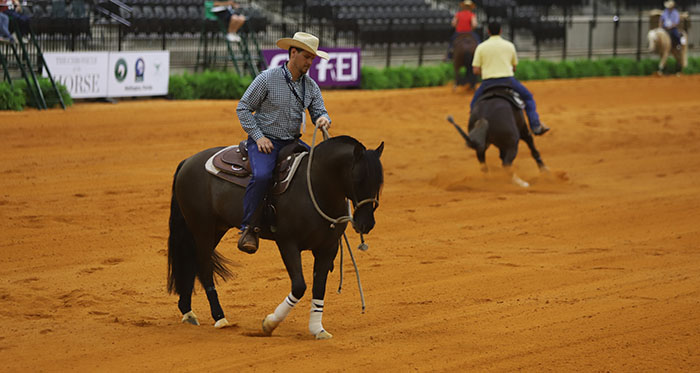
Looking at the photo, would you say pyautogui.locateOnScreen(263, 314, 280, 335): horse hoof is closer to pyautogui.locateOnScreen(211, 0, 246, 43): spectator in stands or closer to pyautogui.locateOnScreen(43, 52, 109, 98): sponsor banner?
pyautogui.locateOnScreen(43, 52, 109, 98): sponsor banner

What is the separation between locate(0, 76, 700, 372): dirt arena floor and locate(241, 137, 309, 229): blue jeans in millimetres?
992

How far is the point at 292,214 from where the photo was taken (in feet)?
24.6

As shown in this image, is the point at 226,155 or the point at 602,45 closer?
the point at 226,155

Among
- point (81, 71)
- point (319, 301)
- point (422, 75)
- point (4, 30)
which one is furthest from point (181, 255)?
point (422, 75)

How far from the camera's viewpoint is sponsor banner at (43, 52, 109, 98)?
21203 millimetres

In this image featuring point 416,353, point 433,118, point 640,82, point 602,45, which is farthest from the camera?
point 602,45

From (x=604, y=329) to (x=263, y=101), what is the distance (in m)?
3.31

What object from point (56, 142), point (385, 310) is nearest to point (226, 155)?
point (385, 310)

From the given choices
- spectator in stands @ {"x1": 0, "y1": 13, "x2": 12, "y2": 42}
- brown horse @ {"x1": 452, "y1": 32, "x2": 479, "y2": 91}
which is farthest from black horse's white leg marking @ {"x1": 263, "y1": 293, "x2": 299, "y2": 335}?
brown horse @ {"x1": 452, "y1": 32, "x2": 479, "y2": 91}

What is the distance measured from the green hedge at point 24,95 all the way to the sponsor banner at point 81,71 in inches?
15.1

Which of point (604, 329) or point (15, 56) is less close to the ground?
point (15, 56)

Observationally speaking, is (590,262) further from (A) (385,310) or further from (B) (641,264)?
(A) (385,310)

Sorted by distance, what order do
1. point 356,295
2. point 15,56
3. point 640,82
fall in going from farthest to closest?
point 640,82, point 15,56, point 356,295

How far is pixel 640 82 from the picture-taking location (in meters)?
32.9
